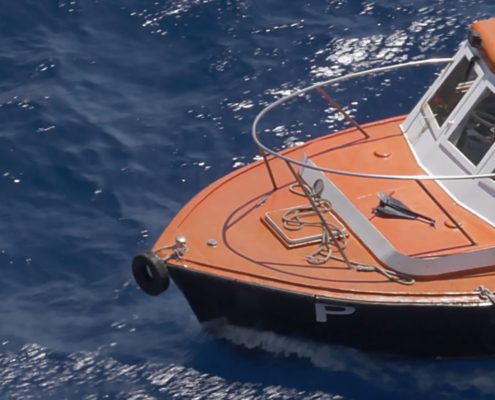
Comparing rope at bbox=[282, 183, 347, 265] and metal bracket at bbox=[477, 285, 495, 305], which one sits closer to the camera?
metal bracket at bbox=[477, 285, 495, 305]

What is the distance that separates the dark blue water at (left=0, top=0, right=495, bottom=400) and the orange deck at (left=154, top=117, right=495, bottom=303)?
45.9 inches

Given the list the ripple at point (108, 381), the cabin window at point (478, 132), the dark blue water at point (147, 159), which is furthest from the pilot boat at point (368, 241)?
the ripple at point (108, 381)

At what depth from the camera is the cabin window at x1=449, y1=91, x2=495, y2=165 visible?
13898 mm

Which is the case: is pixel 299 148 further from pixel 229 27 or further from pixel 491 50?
pixel 229 27

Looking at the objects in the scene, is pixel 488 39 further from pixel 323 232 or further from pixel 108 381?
pixel 108 381

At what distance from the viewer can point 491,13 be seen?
19797 mm

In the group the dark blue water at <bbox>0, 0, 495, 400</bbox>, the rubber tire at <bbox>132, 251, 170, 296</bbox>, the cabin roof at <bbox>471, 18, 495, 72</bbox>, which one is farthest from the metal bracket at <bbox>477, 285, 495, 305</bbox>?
the rubber tire at <bbox>132, 251, 170, 296</bbox>

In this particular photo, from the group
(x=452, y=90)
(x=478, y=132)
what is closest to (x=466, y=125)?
(x=478, y=132)

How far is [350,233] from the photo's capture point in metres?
13.8

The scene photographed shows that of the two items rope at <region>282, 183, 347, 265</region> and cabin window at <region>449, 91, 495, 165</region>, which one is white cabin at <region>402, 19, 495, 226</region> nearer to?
cabin window at <region>449, 91, 495, 165</region>

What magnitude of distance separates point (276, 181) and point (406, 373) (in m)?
2.91

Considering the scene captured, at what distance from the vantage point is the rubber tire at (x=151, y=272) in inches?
→ 523

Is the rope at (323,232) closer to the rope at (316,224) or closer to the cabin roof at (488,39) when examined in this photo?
the rope at (316,224)

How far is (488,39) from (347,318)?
12.4ft
